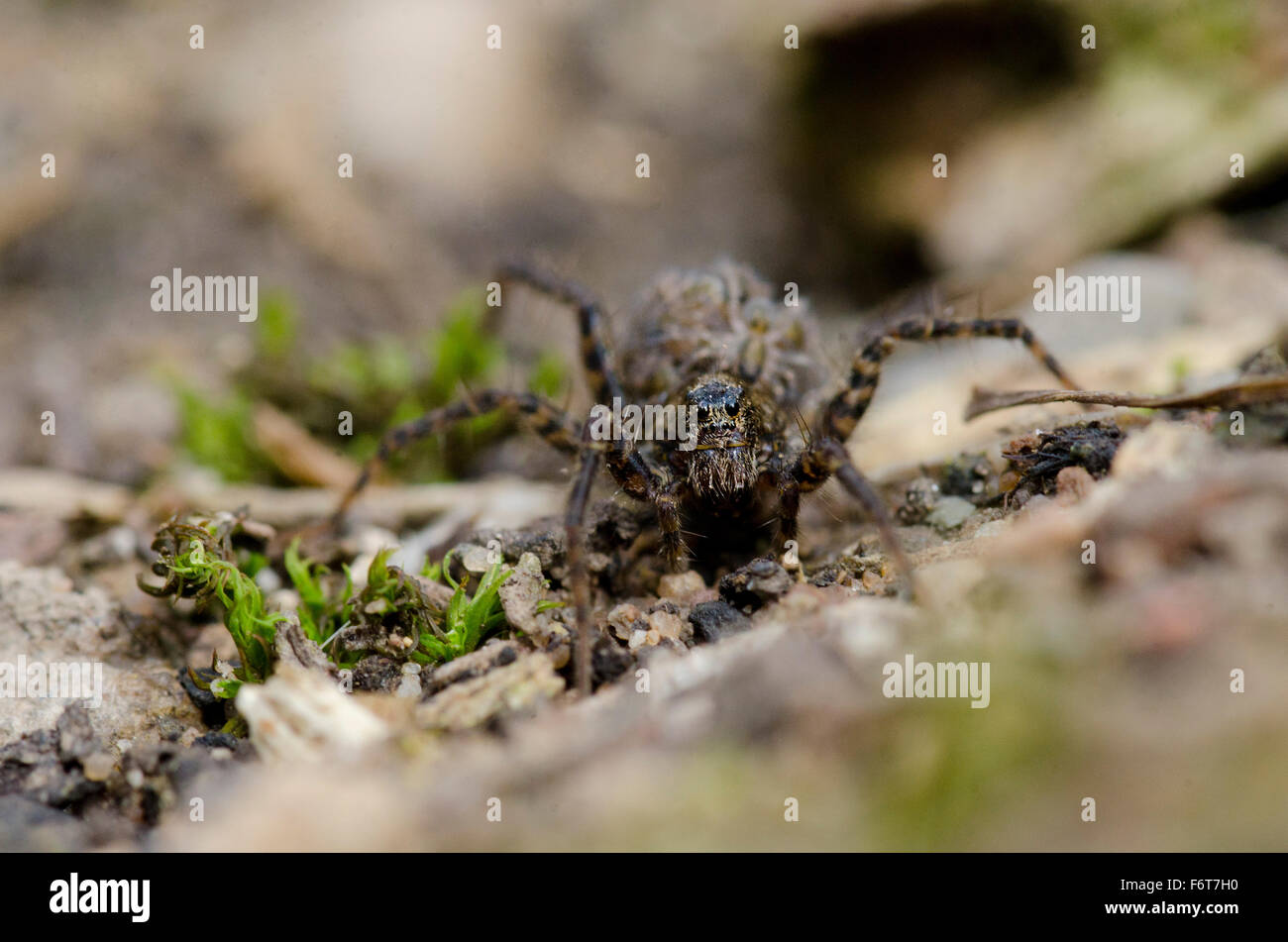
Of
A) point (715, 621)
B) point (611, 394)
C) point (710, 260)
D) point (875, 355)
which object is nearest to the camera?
point (715, 621)

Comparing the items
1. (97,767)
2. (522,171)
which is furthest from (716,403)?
(522,171)

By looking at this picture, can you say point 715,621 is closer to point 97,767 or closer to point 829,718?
point 829,718

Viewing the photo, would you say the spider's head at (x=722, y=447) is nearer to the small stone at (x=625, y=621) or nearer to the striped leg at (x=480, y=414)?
the striped leg at (x=480, y=414)

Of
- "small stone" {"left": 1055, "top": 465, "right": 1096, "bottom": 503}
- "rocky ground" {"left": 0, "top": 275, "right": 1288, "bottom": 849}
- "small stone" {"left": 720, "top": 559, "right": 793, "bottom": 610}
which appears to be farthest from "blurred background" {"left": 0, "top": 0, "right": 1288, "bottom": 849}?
"small stone" {"left": 1055, "top": 465, "right": 1096, "bottom": 503}

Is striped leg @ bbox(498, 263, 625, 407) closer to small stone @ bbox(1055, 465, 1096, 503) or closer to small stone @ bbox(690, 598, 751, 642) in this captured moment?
small stone @ bbox(690, 598, 751, 642)
